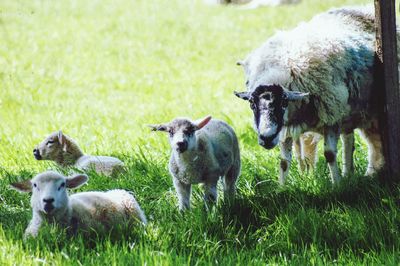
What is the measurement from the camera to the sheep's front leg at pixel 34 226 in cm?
537

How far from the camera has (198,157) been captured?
19.7 ft

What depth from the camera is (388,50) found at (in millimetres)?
6578

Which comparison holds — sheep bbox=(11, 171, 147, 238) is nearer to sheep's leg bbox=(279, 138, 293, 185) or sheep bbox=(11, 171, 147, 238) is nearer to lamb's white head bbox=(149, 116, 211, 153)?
lamb's white head bbox=(149, 116, 211, 153)

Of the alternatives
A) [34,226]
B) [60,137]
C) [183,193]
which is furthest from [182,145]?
[60,137]

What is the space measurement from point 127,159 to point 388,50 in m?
3.00

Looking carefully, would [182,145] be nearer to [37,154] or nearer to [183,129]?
[183,129]

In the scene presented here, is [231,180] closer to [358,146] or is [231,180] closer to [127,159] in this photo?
[127,159]

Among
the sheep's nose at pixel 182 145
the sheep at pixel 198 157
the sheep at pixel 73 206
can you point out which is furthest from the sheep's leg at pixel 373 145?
the sheep at pixel 73 206

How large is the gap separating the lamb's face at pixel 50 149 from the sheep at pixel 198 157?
7.29 ft

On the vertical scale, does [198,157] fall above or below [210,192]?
above

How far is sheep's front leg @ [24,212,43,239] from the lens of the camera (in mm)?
5365

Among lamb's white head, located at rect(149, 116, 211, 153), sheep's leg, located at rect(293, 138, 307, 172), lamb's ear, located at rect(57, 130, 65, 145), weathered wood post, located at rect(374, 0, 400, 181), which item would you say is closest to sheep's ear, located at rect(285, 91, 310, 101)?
lamb's white head, located at rect(149, 116, 211, 153)

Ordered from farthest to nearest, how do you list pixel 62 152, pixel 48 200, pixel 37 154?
pixel 62 152 < pixel 37 154 < pixel 48 200

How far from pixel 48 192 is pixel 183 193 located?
1261 mm
